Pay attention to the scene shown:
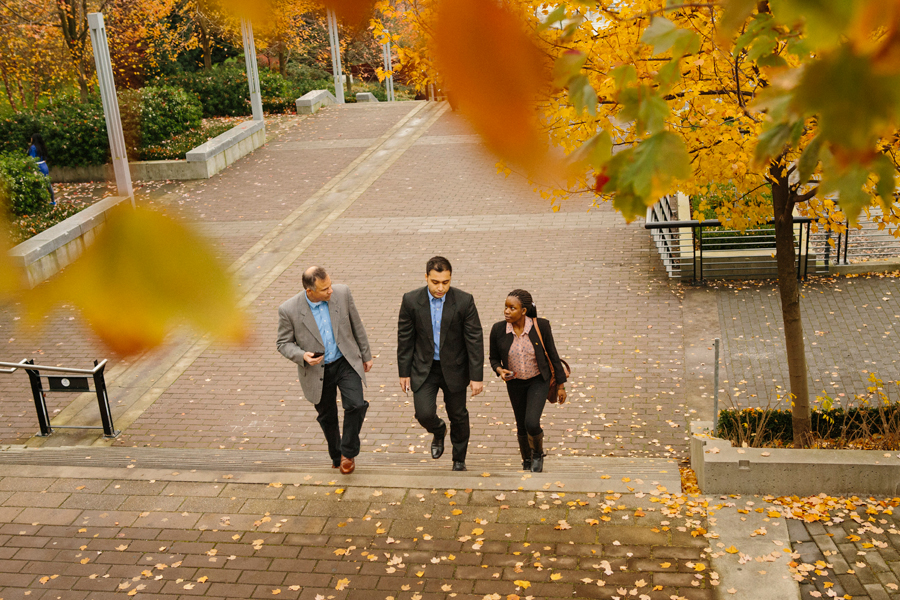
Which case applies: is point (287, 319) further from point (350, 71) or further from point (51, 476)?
point (350, 71)

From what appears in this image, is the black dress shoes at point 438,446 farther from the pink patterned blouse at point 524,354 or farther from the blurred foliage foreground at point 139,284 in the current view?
the blurred foliage foreground at point 139,284

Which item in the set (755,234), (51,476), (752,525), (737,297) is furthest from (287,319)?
(755,234)

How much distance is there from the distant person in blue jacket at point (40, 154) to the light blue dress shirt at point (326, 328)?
16.4 ft

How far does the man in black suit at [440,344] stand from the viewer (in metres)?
6.00

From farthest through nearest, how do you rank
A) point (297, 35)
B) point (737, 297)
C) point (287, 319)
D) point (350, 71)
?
point (737, 297)
point (287, 319)
point (350, 71)
point (297, 35)

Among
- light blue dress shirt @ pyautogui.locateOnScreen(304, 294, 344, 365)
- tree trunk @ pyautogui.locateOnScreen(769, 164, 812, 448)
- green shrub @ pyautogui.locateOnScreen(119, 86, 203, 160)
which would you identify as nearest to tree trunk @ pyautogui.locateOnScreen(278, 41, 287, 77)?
green shrub @ pyautogui.locateOnScreen(119, 86, 203, 160)

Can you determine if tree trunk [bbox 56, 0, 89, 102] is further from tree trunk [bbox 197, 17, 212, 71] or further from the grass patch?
the grass patch

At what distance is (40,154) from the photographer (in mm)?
1004

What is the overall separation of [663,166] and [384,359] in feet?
28.6

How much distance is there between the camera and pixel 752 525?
513 cm

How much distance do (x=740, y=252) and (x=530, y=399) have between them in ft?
20.3

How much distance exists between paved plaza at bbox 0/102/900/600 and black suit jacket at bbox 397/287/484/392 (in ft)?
2.58

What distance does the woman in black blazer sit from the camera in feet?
20.0

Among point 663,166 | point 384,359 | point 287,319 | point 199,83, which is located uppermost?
point 199,83
